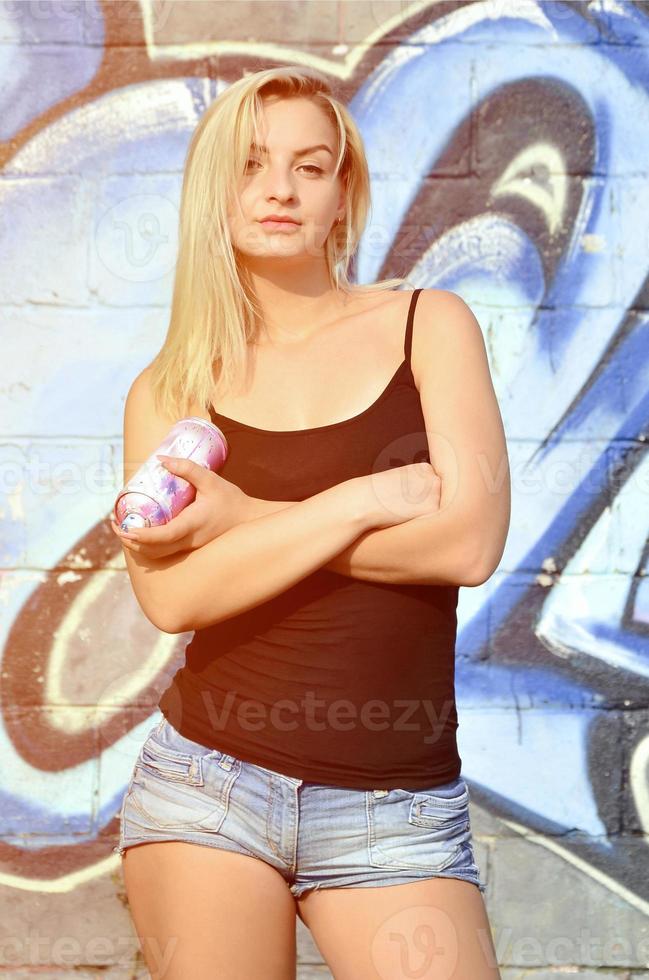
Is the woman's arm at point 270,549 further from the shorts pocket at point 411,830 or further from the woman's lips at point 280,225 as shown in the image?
the woman's lips at point 280,225

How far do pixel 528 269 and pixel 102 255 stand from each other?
3.65 ft

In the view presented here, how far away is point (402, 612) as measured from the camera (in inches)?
65.1

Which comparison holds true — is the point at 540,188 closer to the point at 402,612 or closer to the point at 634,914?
the point at 402,612

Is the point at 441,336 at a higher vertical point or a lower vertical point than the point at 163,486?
higher

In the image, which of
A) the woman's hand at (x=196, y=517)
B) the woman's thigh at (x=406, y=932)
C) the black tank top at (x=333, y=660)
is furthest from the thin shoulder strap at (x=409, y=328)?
the woman's thigh at (x=406, y=932)

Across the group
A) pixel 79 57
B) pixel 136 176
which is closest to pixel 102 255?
pixel 136 176

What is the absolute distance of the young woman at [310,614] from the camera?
5.08 feet

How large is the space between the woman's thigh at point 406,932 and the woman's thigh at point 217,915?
0.07 m

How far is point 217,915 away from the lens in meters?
1.52

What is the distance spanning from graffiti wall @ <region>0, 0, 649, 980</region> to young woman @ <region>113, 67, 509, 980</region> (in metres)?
1.17

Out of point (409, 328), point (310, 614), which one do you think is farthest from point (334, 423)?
point (310, 614)

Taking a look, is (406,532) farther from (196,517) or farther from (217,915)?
(217,915)

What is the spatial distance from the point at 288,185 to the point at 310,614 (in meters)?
0.67

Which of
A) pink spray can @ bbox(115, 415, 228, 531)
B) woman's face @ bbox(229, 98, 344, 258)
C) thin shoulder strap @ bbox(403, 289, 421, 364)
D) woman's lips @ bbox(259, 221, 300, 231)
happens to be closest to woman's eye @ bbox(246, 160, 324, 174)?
woman's face @ bbox(229, 98, 344, 258)
